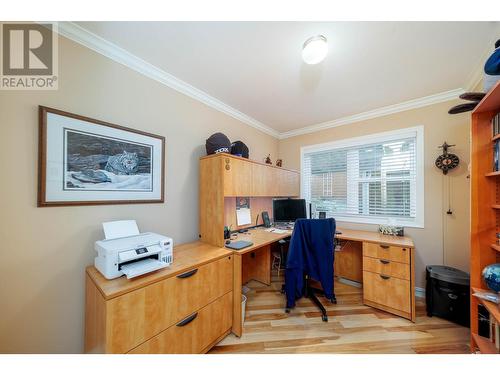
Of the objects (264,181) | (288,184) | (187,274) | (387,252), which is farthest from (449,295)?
(187,274)

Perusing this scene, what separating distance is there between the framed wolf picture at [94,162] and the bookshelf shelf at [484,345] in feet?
8.84

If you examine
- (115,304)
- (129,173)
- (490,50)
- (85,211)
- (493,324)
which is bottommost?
(493,324)

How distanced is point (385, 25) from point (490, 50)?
103 centimetres

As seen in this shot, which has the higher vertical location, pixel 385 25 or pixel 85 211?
pixel 385 25

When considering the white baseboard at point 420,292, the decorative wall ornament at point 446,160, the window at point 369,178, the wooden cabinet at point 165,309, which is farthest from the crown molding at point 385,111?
the wooden cabinet at point 165,309

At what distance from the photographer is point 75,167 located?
1308 millimetres

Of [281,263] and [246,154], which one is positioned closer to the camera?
[246,154]

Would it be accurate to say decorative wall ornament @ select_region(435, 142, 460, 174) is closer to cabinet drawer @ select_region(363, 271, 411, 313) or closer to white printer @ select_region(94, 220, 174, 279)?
cabinet drawer @ select_region(363, 271, 411, 313)

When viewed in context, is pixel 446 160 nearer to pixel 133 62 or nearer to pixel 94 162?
pixel 133 62

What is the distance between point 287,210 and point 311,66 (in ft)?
6.49

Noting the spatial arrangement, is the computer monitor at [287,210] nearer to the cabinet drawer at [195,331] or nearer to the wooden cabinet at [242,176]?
the wooden cabinet at [242,176]

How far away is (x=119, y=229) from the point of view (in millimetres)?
1399

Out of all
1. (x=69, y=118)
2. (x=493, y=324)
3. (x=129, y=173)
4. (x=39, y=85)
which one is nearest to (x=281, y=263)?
(x=493, y=324)
